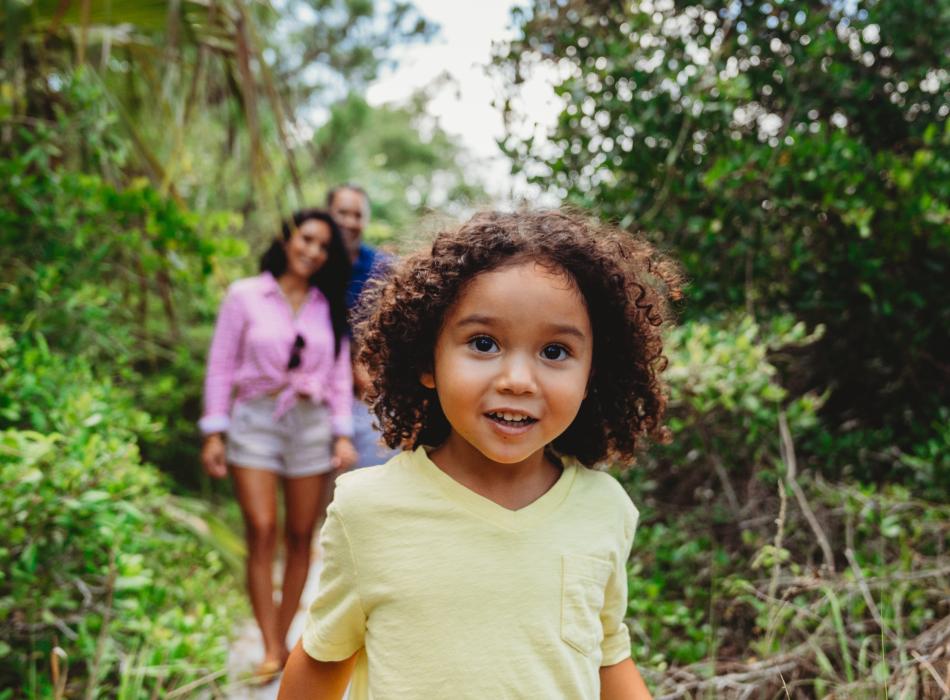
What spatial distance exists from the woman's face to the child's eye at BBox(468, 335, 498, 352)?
2386 millimetres

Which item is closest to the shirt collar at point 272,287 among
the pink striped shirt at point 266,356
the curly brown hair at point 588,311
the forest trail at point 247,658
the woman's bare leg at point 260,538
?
the pink striped shirt at point 266,356

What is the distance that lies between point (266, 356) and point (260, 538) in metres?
0.70

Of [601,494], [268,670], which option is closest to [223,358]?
[268,670]

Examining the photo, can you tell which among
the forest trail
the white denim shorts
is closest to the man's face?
the white denim shorts

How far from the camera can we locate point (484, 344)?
122 centimetres

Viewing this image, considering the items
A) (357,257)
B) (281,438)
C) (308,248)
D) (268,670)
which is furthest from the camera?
(357,257)

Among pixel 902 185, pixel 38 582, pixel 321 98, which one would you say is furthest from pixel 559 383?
pixel 321 98

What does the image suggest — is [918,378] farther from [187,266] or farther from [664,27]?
[187,266]

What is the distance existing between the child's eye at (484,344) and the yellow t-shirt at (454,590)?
20 centimetres

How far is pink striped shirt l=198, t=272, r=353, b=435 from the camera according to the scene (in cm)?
334

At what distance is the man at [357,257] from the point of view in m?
3.53

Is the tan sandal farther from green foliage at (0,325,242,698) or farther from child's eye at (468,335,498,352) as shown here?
child's eye at (468,335,498,352)

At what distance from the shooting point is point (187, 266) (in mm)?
3592

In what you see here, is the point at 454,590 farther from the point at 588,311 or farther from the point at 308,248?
the point at 308,248
